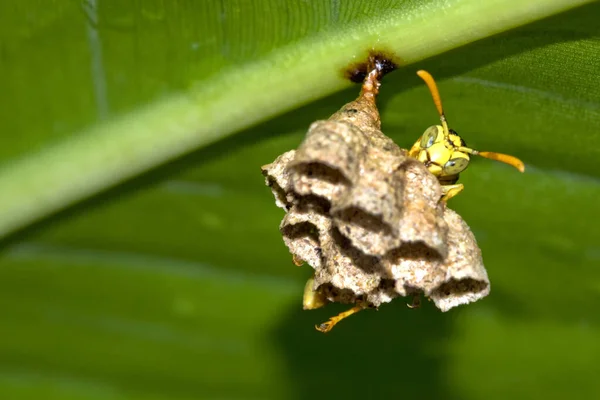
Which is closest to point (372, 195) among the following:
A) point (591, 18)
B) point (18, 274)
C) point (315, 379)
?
point (591, 18)

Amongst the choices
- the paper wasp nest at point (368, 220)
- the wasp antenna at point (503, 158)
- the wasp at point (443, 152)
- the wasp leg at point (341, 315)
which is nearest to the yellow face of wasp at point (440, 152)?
the wasp at point (443, 152)

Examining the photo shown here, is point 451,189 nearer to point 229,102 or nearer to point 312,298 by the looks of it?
point 312,298

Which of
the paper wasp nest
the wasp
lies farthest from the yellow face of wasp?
the paper wasp nest

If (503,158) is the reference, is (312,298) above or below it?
below

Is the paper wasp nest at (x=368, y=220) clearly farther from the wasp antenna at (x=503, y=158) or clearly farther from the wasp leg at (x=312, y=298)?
the wasp antenna at (x=503, y=158)

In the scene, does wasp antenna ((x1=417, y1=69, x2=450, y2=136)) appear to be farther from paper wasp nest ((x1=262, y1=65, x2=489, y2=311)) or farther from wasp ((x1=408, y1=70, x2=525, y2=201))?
paper wasp nest ((x1=262, y1=65, x2=489, y2=311))

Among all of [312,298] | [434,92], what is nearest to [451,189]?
[434,92]

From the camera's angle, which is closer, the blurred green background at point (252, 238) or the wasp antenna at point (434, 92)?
the wasp antenna at point (434, 92)

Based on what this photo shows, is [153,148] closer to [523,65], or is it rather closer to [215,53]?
[215,53]
